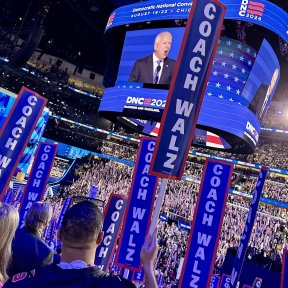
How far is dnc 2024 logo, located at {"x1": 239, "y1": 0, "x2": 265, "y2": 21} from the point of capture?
44.4 ft

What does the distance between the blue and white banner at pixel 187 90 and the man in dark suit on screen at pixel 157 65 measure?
410 inches

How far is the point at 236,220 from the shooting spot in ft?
75.4

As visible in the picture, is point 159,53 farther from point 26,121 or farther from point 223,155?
point 223,155

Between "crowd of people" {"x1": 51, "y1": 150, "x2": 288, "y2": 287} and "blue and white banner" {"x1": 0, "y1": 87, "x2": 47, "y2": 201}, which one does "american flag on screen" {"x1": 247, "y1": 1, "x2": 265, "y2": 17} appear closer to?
"crowd of people" {"x1": 51, "y1": 150, "x2": 288, "y2": 287}

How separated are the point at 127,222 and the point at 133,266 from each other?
77cm

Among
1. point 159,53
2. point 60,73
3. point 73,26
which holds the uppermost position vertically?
point 73,26

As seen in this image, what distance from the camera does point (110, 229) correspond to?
23.5 feet

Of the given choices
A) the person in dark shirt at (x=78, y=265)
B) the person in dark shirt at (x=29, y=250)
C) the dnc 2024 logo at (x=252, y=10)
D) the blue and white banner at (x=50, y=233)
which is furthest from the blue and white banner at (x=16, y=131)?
the dnc 2024 logo at (x=252, y=10)

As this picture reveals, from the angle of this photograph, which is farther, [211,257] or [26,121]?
[26,121]

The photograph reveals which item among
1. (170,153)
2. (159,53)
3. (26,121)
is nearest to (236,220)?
(159,53)

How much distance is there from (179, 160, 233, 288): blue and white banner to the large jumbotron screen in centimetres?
695

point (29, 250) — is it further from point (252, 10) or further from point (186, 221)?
point (186, 221)

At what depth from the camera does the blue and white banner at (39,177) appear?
846cm

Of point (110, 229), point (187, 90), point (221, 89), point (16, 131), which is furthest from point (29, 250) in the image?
point (221, 89)
